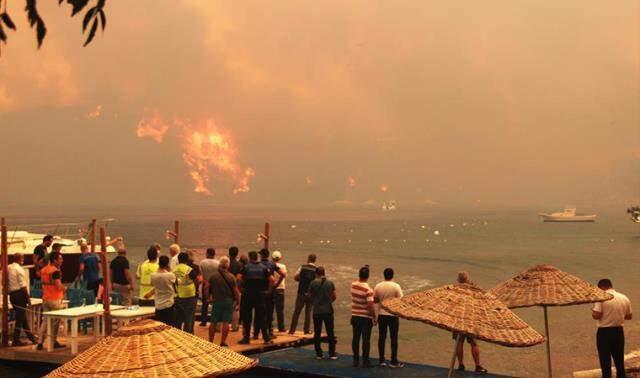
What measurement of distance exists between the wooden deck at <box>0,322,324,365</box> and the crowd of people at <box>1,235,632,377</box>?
0.23 m

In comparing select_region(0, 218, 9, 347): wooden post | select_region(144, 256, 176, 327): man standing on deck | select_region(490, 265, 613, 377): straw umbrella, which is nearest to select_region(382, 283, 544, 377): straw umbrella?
select_region(490, 265, 613, 377): straw umbrella

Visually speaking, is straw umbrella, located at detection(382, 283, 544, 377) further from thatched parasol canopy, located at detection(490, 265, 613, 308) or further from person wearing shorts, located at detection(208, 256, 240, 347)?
person wearing shorts, located at detection(208, 256, 240, 347)

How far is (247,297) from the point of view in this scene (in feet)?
52.3

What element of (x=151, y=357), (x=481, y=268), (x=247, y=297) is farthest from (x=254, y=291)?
(x=481, y=268)

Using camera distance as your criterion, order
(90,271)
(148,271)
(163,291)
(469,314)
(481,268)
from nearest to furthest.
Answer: (469,314) → (163,291) → (148,271) → (90,271) → (481,268)

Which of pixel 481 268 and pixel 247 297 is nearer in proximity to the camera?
pixel 247 297

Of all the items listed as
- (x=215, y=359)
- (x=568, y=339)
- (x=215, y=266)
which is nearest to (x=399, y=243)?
(x=568, y=339)

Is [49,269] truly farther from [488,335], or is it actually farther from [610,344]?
[610,344]

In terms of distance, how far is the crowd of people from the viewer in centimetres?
1345

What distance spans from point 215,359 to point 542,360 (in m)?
24.0

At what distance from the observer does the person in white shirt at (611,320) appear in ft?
42.1

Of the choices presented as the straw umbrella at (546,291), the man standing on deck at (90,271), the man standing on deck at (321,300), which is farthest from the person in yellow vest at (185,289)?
the straw umbrella at (546,291)

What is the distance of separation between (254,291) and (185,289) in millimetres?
1836

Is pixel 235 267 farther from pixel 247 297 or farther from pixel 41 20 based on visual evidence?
pixel 41 20
